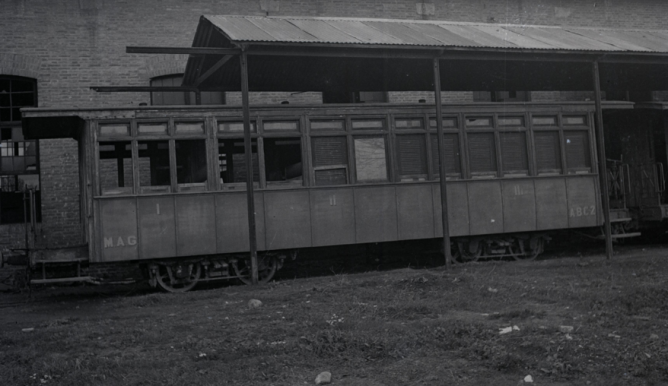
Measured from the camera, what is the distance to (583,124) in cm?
1399

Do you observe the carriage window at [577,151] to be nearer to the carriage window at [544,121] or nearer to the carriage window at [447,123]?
the carriage window at [544,121]

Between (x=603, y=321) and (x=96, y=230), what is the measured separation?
24.5 feet

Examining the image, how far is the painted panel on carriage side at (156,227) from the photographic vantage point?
428 inches

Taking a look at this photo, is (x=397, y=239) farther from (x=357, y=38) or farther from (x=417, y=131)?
(x=357, y=38)

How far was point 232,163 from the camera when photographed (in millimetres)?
11539

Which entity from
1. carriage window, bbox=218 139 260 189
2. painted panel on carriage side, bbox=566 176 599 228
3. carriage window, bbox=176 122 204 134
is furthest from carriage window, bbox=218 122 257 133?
painted panel on carriage side, bbox=566 176 599 228

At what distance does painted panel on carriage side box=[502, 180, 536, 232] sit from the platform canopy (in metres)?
2.40

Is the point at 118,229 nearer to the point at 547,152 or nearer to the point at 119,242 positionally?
the point at 119,242

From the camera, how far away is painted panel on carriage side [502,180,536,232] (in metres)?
13.2

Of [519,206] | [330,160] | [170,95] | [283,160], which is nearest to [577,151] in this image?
[519,206]

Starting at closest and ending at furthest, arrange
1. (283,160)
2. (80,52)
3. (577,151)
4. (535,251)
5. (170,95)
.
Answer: (283,160)
(535,251)
(577,151)
(80,52)
(170,95)

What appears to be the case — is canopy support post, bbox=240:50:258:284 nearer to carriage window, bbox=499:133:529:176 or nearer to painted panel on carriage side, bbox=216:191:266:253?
painted panel on carriage side, bbox=216:191:266:253

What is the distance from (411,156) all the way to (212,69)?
396 centimetres

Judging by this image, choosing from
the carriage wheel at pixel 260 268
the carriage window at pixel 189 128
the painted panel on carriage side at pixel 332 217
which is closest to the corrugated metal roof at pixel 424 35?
the carriage window at pixel 189 128
